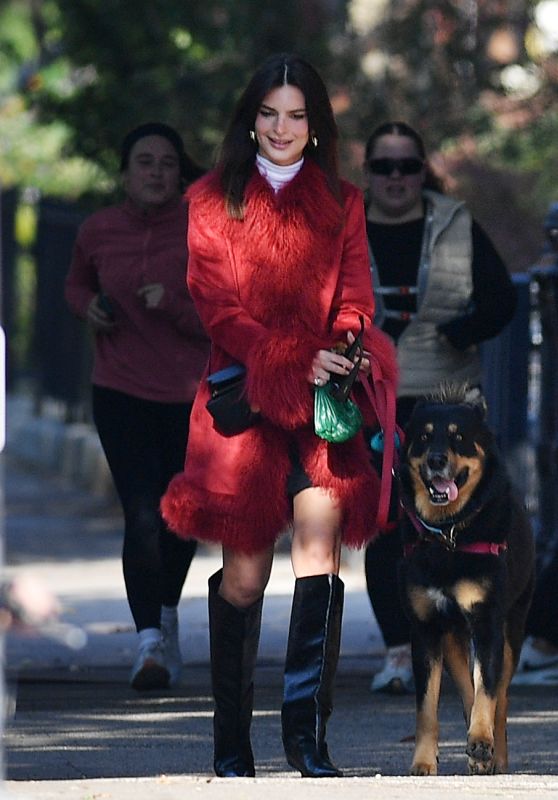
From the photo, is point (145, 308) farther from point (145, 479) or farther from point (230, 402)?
point (230, 402)

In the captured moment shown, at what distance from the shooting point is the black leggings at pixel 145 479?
26.2ft

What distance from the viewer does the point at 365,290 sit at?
19.2 feet

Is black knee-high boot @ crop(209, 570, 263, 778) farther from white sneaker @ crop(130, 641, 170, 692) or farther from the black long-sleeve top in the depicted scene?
the black long-sleeve top

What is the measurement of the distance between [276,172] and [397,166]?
7.03 ft

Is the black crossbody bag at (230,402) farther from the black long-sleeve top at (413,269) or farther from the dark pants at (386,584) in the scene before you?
the dark pants at (386,584)

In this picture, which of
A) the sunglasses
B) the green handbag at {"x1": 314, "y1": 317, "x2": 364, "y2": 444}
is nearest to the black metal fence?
the sunglasses

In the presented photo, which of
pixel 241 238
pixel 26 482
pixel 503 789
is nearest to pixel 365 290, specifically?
pixel 241 238

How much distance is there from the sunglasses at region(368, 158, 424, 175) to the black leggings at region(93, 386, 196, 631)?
1.14 m

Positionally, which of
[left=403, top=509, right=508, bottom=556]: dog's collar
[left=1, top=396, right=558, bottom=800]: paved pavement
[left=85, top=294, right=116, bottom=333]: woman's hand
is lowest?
[left=1, top=396, right=558, bottom=800]: paved pavement

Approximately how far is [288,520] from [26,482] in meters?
11.7

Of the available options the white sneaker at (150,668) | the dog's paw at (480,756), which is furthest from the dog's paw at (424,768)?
the white sneaker at (150,668)

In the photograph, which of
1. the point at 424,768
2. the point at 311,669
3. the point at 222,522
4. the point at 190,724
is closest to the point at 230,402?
the point at 222,522

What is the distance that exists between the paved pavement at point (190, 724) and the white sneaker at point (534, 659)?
0.64 ft

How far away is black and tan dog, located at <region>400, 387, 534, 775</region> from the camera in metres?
6.31
